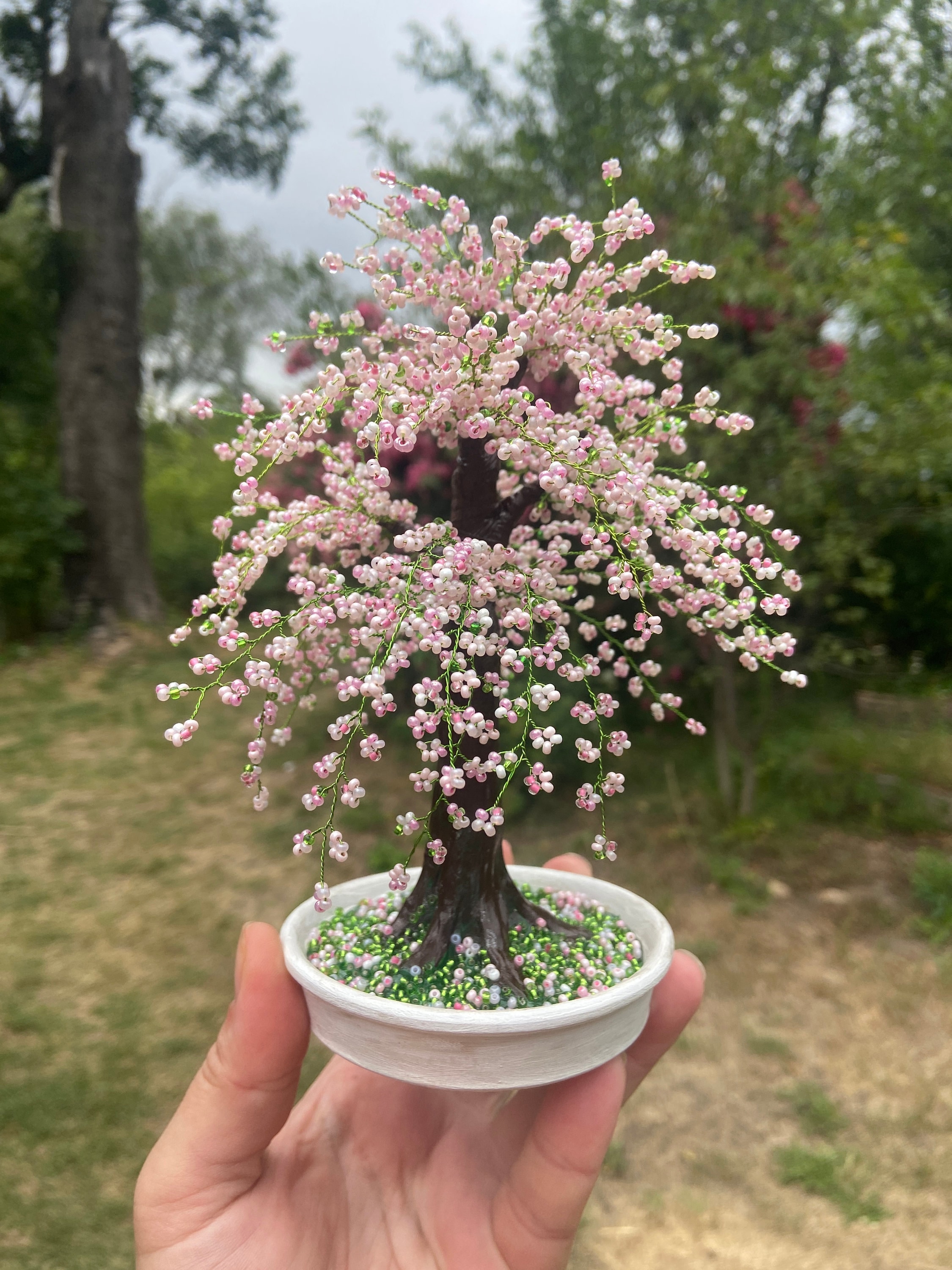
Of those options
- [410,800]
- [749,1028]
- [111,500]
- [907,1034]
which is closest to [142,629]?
[111,500]

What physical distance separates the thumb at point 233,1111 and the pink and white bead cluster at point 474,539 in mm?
304

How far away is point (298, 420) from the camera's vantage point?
174 centimetres

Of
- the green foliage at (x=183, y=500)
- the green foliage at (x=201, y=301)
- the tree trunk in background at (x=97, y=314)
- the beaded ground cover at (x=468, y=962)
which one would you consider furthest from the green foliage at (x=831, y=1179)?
the green foliage at (x=201, y=301)

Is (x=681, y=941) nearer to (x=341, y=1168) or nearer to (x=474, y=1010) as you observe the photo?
(x=341, y=1168)

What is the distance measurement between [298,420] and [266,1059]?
1339 millimetres

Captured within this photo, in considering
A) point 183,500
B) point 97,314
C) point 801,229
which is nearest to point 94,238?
point 97,314

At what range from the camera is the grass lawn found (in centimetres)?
289

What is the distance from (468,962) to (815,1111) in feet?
7.97

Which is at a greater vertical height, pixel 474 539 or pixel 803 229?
pixel 803 229

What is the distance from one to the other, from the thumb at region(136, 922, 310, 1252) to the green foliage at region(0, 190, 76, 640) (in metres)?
7.81

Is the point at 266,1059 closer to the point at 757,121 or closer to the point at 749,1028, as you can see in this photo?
the point at 749,1028

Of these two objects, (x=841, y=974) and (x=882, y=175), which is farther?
(x=882, y=175)

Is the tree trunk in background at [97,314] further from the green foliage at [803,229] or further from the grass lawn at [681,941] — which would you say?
the green foliage at [803,229]

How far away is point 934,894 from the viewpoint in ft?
15.0
